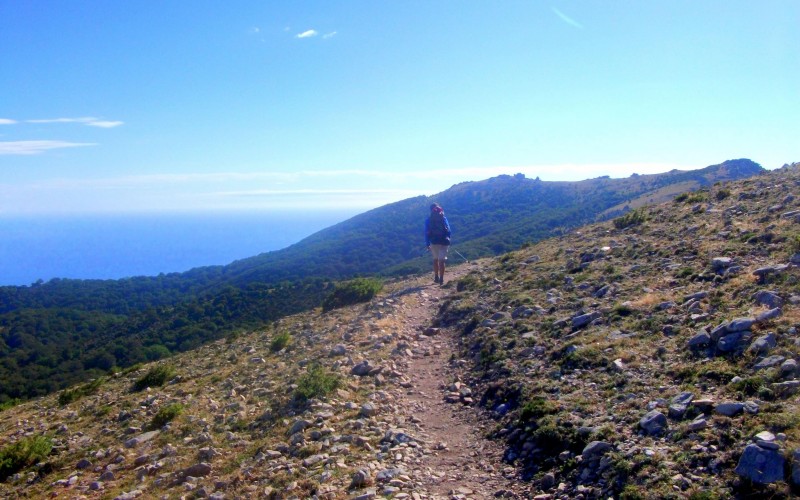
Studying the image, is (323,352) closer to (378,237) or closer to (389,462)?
(389,462)

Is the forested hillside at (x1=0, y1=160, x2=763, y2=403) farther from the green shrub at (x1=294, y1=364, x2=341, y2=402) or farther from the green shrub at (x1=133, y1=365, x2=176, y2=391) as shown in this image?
the green shrub at (x1=294, y1=364, x2=341, y2=402)

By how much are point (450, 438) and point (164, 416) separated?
18.8 ft

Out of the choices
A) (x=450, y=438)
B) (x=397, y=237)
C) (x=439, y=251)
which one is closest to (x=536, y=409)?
(x=450, y=438)

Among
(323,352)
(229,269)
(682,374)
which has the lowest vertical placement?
(229,269)

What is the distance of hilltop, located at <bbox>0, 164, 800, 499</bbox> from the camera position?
5.21 meters

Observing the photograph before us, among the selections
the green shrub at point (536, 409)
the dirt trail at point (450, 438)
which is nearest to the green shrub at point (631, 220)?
the dirt trail at point (450, 438)

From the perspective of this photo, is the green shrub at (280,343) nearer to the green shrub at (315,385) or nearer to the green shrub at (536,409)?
the green shrub at (315,385)

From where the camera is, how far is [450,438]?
726 cm

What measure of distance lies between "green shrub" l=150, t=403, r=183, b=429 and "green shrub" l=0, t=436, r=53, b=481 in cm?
172

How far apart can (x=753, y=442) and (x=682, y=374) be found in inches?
80.2

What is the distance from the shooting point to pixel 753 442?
4.53 metres

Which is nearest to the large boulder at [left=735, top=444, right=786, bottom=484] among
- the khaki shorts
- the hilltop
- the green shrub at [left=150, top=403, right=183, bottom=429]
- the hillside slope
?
the hilltop

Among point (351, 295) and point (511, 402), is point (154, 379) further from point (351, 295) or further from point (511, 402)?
point (511, 402)

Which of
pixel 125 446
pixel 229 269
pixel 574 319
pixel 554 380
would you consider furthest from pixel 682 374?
pixel 229 269
